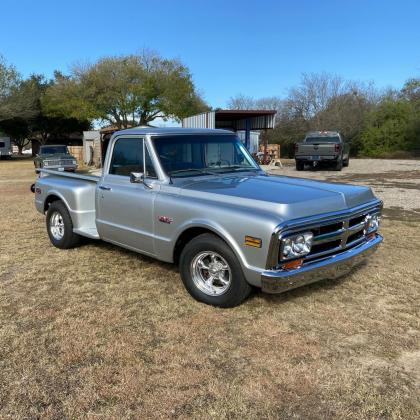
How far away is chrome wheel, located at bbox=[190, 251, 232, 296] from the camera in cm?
416

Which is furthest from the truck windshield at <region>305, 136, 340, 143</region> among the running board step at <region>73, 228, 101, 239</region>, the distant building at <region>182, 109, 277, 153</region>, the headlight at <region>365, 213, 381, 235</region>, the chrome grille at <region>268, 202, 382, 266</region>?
the chrome grille at <region>268, 202, 382, 266</region>

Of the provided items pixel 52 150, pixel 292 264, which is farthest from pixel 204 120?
pixel 292 264

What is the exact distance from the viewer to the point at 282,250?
143 inches

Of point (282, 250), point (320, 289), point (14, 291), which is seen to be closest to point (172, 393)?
point (282, 250)

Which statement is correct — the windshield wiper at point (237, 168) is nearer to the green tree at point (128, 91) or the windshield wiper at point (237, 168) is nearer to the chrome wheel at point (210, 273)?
the chrome wheel at point (210, 273)

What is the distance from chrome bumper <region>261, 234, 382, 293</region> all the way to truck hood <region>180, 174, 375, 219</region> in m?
0.45

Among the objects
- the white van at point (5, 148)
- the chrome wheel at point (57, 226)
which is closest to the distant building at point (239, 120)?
the chrome wheel at point (57, 226)

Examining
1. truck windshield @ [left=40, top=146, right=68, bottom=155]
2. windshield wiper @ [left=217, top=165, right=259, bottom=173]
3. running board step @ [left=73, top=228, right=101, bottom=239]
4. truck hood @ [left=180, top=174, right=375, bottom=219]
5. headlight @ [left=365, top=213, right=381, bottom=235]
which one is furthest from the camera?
truck windshield @ [left=40, top=146, right=68, bottom=155]

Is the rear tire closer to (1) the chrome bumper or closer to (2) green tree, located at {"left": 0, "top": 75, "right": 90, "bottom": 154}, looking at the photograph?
(1) the chrome bumper

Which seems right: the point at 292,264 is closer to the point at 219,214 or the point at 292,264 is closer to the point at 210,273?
the point at 219,214

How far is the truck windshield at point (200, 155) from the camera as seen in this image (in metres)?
4.91

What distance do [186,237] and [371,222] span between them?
202cm

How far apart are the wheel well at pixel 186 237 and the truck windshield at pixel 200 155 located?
742mm

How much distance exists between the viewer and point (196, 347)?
354cm
